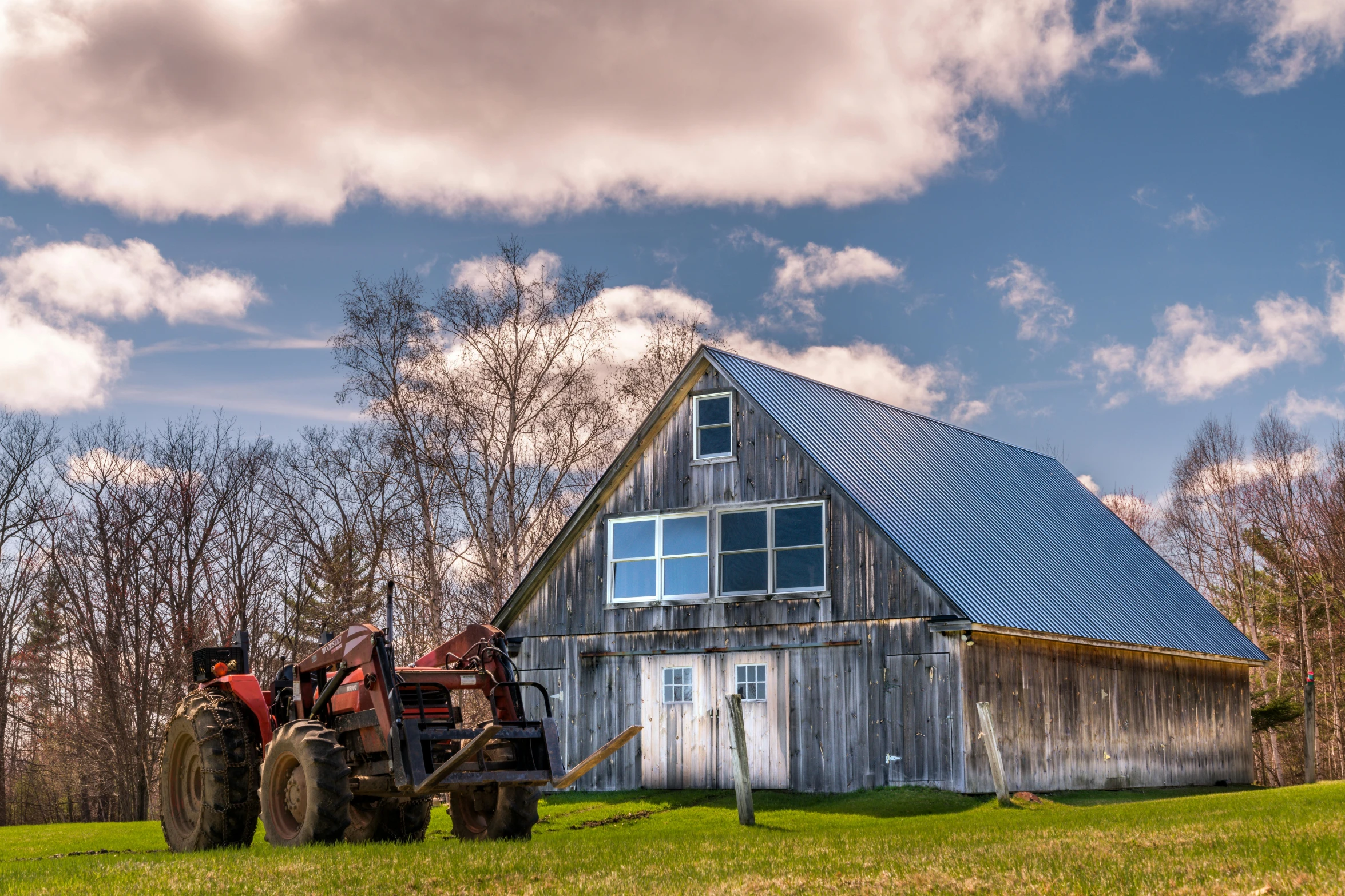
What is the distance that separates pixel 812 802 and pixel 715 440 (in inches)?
292

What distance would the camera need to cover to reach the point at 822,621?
23.6m

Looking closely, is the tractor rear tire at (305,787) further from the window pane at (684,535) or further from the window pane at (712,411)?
the window pane at (712,411)

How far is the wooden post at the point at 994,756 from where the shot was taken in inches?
816

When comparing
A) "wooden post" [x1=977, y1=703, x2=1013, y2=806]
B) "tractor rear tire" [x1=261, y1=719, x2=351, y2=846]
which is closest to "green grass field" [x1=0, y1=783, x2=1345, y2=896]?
"tractor rear tire" [x1=261, y1=719, x2=351, y2=846]

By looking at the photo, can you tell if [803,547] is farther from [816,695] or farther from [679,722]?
[679,722]

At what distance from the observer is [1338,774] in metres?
46.1

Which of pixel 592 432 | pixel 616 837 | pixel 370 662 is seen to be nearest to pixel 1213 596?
pixel 592 432

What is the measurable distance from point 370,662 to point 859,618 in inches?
486

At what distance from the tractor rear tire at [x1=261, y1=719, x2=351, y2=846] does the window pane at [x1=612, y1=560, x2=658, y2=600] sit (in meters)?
12.9

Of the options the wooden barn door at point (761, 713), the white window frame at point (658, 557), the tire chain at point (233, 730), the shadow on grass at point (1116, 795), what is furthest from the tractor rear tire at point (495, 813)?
the shadow on grass at point (1116, 795)

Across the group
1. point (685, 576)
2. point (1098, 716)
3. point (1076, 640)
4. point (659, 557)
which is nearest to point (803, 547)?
point (685, 576)

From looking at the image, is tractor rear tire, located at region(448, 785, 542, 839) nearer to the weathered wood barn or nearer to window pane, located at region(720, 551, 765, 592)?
the weathered wood barn

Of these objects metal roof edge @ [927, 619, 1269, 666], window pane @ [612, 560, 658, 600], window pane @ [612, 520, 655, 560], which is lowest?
metal roof edge @ [927, 619, 1269, 666]

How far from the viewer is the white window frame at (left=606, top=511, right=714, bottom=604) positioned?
25047 mm
